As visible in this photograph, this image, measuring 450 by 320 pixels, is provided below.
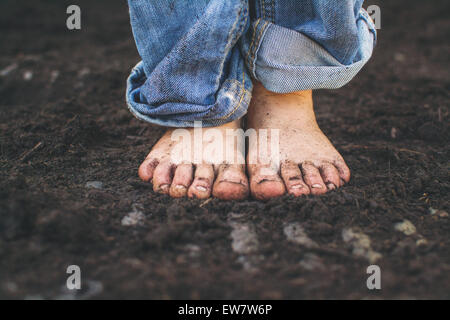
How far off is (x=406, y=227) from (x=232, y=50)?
2.42 ft

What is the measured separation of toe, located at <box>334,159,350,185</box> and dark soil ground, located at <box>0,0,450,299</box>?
34mm

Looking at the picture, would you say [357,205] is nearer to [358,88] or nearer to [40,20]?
[358,88]

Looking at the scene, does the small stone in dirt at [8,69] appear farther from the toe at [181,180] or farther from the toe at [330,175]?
the toe at [330,175]

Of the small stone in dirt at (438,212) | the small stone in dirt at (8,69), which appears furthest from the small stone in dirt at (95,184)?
the small stone in dirt at (8,69)

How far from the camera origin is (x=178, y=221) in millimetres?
892

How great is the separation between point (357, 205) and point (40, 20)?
10.0 ft

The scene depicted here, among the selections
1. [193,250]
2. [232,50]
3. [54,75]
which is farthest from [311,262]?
[54,75]

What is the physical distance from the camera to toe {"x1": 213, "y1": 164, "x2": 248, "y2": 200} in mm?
1023

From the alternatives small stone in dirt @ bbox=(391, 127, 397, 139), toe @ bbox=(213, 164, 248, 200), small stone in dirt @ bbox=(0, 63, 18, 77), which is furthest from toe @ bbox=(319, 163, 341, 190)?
small stone in dirt @ bbox=(0, 63, 18, 77)

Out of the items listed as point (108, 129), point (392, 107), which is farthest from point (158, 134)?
point (392, 107)

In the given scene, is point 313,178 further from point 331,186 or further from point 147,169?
point 147,169

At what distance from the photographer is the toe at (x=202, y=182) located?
1.04m

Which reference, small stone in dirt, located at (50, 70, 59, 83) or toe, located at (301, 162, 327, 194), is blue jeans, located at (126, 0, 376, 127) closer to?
toe, located at (301, 162, 327, 194)

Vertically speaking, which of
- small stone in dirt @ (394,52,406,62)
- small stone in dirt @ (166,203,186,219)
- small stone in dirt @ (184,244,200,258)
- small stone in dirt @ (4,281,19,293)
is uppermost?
small stone in dirt @ (394,52,406,62)
